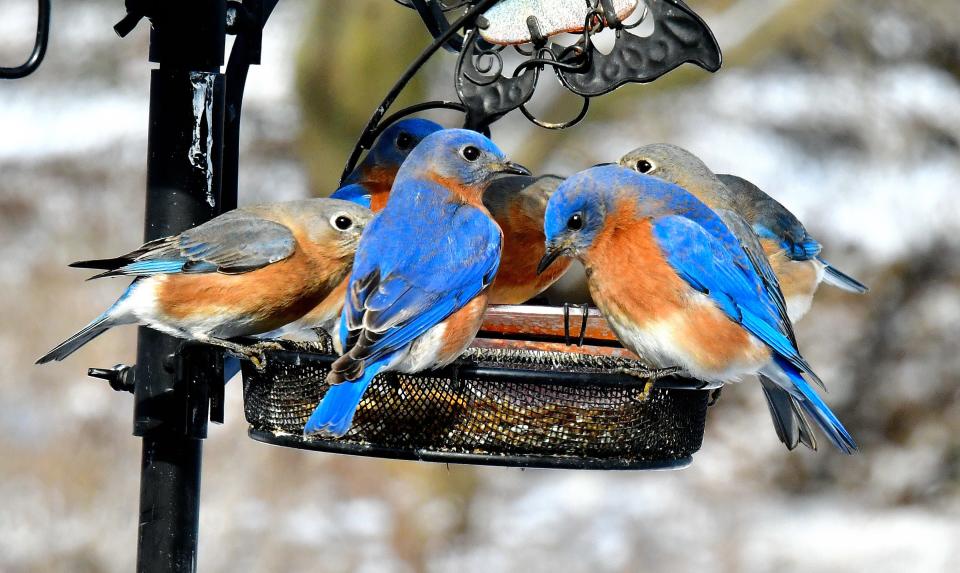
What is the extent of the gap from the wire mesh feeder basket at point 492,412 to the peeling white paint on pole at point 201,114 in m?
0.54

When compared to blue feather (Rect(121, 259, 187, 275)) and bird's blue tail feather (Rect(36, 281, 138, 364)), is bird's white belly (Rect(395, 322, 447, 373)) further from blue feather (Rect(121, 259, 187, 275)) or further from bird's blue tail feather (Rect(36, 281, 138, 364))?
bird's blue tail feather (Rect(36, 281, 138, 364))

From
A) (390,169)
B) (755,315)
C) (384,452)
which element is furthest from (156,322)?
(755,315)

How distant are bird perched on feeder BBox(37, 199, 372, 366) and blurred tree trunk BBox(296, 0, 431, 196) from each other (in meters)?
5.26

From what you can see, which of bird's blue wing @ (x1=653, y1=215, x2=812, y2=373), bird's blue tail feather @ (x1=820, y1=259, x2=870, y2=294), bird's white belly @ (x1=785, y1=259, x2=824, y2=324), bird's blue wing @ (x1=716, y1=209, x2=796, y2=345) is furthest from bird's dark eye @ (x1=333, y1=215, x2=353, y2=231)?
bird's blue tail feather @ (x1=820, y1=259, x2=870, y2=294)

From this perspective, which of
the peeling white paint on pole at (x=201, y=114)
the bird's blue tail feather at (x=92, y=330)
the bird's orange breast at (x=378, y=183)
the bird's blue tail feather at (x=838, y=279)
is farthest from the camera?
the bird's blue tail feather at (x=838, y=279)

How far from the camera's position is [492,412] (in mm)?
3156

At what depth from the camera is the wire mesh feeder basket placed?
308 centimetres

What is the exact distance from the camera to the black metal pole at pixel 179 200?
311 cm

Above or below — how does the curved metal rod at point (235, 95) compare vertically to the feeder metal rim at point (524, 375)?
above

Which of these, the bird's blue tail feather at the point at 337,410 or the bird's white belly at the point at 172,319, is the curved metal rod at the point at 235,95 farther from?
the bird's blue tail feather at the point at 337,410

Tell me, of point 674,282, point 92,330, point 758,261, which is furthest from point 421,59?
point 92,330

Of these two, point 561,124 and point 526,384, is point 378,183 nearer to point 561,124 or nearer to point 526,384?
point 561,124

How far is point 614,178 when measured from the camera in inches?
144

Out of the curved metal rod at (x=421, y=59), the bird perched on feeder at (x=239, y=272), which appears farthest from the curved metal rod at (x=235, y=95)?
the curved metal rod at (x=421, y=59)
